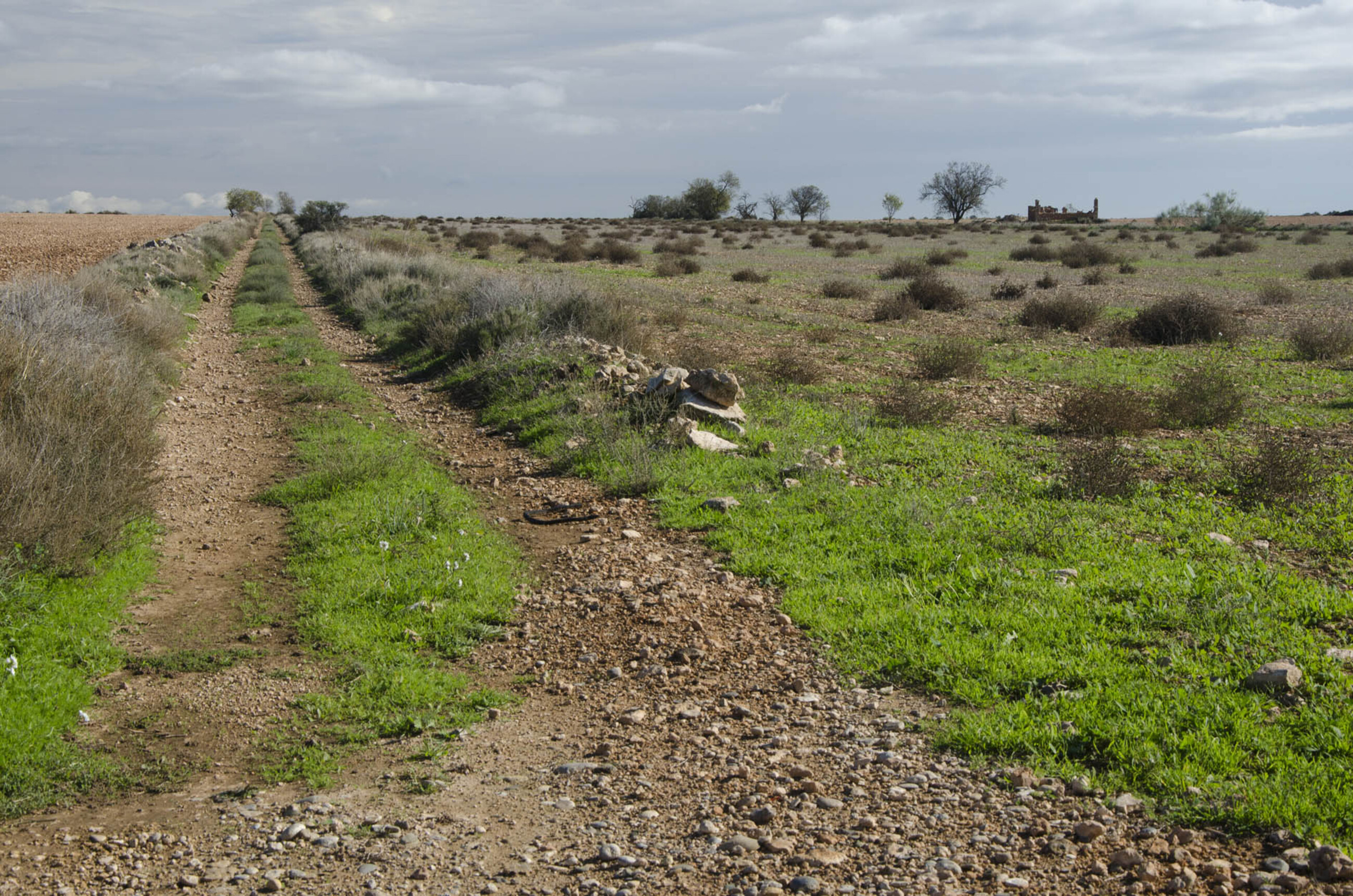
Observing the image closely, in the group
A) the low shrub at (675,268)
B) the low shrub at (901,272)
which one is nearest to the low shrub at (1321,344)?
the low shrub at (901,272)

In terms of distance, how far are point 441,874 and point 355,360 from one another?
12.9 meters

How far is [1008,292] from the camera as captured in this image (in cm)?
2269

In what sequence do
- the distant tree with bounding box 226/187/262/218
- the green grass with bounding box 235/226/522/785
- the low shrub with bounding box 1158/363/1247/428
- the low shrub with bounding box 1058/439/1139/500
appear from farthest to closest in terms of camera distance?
the distant tree with bounding box 226/187/262/218 → the low shrub with bounding box 1158/363/1247/428 → the low shrub with bounding box 1058/439/1139/500 → the green grass with bounding box 235/226/522/785

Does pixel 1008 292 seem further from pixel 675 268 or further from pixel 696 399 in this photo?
pixel 696 399

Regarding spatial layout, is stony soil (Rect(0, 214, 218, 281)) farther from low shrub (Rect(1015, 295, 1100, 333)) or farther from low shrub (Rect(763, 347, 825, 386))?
low shrub (Rect(1015, 295, 1100, 333))

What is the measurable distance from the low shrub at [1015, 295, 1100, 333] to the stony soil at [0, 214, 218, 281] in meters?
17.3

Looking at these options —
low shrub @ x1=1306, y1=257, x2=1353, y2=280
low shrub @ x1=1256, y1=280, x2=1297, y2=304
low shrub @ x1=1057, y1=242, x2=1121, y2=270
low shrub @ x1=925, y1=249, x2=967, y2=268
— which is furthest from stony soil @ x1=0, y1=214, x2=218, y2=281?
low shrub @ x1=1306, y1=257, x2=1353, y2=280

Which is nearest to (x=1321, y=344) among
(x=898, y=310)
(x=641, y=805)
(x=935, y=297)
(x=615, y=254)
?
(x=898, y=310)

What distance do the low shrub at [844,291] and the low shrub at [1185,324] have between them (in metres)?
8.05

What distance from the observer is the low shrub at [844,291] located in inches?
921

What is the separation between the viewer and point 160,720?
171 inches

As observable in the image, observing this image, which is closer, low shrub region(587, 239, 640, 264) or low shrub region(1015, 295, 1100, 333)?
low shrub region(1015, 295, 1100, 333)

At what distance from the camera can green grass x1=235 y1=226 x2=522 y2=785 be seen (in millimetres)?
4406

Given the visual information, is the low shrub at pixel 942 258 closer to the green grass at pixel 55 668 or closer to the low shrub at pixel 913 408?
the low shrub at pixel 913 408
